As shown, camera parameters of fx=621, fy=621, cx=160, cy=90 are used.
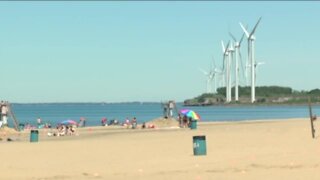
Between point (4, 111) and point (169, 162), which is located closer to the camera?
point (169, 162)

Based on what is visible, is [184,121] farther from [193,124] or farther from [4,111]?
[4,111]

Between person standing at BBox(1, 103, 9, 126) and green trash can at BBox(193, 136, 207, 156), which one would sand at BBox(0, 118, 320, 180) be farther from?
person standing at BBox(1, 103, 9, 126)

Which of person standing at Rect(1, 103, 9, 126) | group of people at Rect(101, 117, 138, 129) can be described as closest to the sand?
Result: person standing at Rect(1, 103, 9, 126)

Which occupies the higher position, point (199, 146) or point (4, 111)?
point (4, 111)

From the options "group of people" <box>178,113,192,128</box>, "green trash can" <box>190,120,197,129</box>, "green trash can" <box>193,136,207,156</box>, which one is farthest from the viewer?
"group of people" <box>178,113,192,128</box>

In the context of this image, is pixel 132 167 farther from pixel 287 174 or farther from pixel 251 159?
pixel 287 174

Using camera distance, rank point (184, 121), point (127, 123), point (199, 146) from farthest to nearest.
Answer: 1. point (127, 123)
2. point (184, 121)
3. point (199, 146)

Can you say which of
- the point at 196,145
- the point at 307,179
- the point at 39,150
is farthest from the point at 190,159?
the point at 39,150

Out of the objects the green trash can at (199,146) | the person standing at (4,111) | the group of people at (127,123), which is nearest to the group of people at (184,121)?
the group of people at (127,123)

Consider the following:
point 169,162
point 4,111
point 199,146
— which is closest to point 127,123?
point 4,111

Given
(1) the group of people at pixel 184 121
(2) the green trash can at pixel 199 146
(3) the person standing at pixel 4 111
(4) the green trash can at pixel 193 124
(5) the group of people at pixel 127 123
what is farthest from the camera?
(5) the group of people at pixel 127 123

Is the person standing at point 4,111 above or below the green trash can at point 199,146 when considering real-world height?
above

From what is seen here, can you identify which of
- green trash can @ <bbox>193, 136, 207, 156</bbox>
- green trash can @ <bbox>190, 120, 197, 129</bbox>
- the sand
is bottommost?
the sand

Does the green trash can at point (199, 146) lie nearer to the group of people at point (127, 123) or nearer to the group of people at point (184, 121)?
the group of people at point (184, 121)
